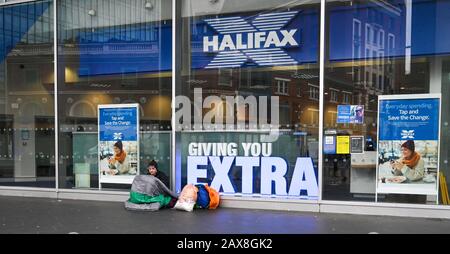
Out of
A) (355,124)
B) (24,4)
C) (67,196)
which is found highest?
(24,4)

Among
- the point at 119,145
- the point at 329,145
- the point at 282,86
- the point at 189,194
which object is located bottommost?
the point at 189,194

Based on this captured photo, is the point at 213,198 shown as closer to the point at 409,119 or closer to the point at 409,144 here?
the point at 409,144

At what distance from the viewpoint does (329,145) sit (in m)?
7.80

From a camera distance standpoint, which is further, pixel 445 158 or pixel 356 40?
pixel 356 40

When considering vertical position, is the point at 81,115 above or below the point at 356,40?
below

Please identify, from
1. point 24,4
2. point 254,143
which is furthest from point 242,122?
point 24,4

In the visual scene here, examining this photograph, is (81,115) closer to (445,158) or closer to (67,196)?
(67,196)

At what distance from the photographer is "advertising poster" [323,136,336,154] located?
7789 millimetres

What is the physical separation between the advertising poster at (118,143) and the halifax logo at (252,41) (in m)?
1.96

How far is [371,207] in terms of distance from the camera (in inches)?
292

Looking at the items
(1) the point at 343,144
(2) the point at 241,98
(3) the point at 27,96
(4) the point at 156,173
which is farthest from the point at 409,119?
(3) the point at 27,96

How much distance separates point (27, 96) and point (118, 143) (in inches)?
110
